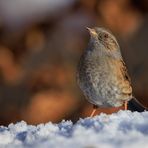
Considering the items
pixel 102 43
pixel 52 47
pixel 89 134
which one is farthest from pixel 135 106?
pixel 52 47

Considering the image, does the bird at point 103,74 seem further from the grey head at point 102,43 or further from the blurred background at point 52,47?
the blurred background at point 52,47

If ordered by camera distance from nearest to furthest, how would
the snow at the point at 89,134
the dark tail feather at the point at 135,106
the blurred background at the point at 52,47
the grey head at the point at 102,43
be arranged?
the snow at the point at 89,134 < the grey head at the point at 102,43 < the dark tail feather at the point at 135,106 < the blurred background at the point at 52,47

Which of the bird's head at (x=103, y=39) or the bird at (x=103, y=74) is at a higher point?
the bird's head at (x=103, y=39)

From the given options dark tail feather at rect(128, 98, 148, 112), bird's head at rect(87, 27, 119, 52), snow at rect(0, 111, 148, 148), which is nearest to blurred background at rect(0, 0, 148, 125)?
dark tail feather at rect(128, 98, 148, 112)

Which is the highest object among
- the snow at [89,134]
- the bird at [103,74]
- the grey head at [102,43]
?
the grey head at [102,43]

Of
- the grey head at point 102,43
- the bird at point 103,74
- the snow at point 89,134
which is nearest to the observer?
the snow at point 89,134

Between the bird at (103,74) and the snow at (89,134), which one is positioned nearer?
the snow at (89,134)

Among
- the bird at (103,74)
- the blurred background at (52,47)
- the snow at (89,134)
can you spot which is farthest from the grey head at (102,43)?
the blurred background at (52,47)

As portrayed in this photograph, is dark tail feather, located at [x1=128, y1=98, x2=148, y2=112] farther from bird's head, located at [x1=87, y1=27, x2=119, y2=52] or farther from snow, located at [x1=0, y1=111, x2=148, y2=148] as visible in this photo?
snow, located at [x1=0, y1=111, x2=148, y2=148]
